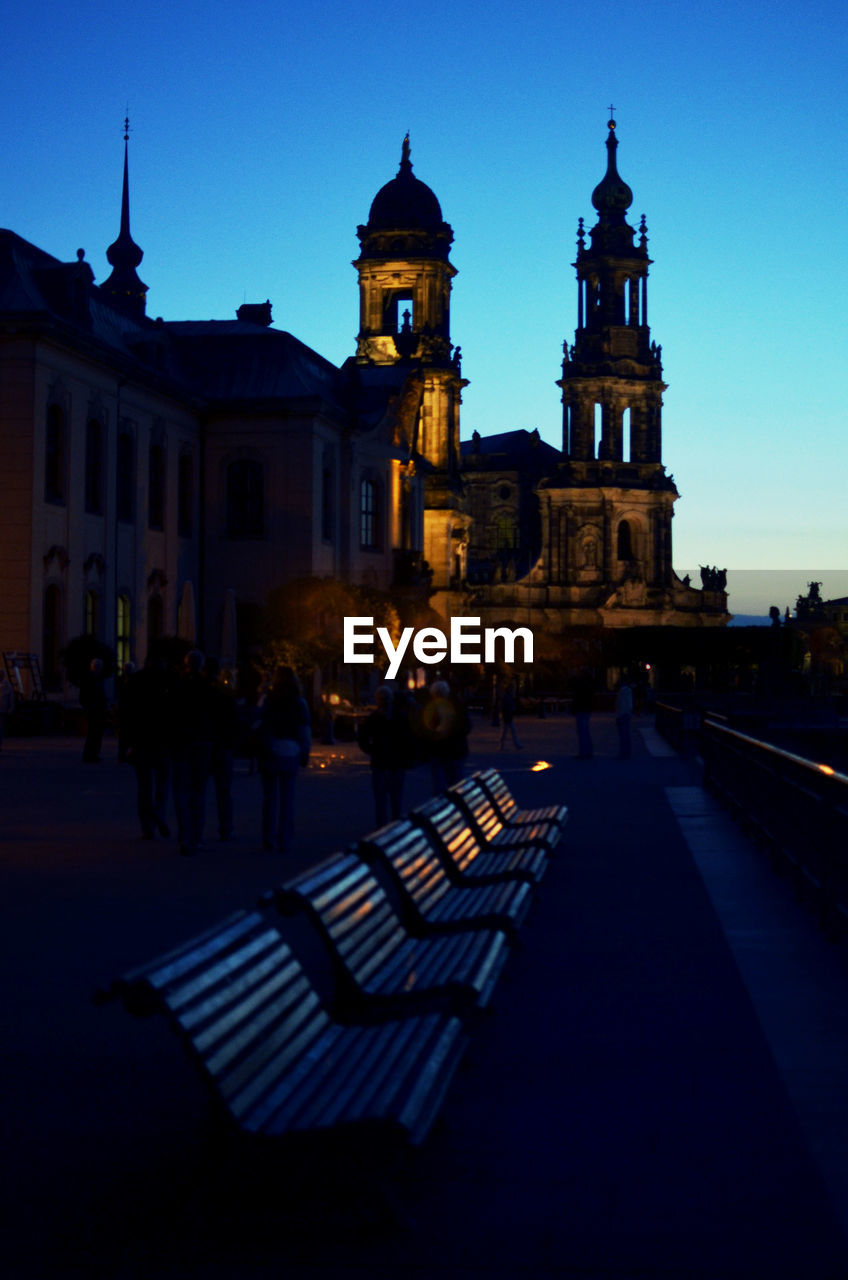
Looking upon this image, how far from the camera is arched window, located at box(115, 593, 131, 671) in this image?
46594 mm

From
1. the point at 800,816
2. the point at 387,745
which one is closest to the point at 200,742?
the point at 387,745

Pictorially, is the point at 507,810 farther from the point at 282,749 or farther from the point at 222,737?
the point at 222,737

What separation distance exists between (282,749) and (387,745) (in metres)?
1.03

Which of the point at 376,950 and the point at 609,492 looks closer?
the point at 376,950

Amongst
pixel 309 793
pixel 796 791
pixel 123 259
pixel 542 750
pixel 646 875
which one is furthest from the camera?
pixel 123 259

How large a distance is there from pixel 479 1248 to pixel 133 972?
4.04ft

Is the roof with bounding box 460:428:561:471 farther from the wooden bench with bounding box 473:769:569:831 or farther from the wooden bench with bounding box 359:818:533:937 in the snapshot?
the wooden bench with bounding box 359:818:533:937

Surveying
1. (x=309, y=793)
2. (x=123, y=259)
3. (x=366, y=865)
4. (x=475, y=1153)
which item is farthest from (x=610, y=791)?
(x=123, y=259)

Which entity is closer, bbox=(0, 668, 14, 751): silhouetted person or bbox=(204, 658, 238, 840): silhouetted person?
bbox=(204, 658, 238, 840): silhouetted person

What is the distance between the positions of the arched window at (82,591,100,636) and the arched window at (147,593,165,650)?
4587 millimetres

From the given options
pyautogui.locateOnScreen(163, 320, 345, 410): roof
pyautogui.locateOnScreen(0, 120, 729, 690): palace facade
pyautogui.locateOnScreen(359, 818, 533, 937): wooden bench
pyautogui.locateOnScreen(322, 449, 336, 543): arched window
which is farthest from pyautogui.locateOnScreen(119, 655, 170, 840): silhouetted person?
pyautogui.locateOnScreen(322, 449, 336, 543): arched window

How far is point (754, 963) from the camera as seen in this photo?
31.9 ft

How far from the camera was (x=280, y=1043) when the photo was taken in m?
5.57

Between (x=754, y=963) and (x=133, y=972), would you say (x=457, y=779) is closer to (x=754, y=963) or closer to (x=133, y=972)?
(x=754, y=963)
